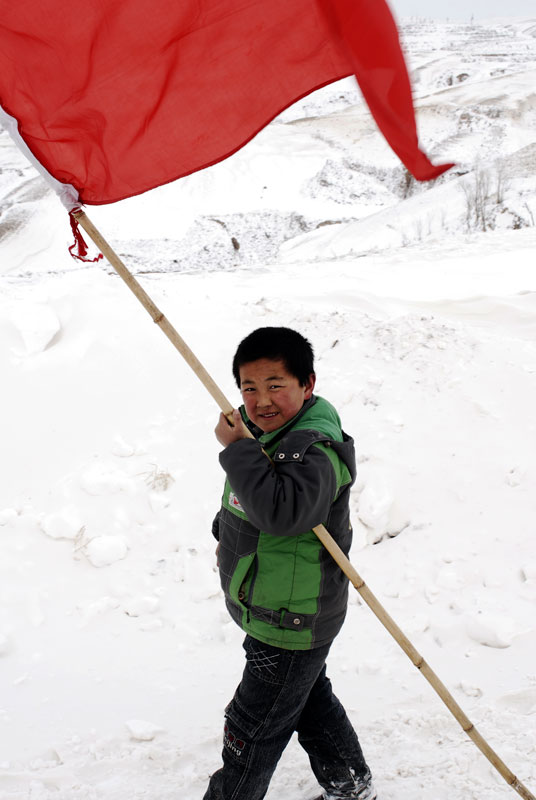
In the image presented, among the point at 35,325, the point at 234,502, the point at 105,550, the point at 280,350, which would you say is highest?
the point at 280,350

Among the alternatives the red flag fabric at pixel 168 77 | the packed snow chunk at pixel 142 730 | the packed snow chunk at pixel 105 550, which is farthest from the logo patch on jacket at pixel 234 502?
the packed snow chunk at pixel 105 550

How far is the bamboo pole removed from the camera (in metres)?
1.75

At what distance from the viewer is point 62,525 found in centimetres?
367

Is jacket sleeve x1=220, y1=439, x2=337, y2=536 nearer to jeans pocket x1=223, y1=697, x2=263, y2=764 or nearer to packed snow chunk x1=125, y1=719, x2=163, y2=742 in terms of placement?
jeans pocket x1=223, y1=697, x2=263, y2=764

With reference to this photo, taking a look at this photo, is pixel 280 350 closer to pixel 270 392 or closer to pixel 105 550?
pixel 270 392

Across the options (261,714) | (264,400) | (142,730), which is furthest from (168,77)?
(142,730)

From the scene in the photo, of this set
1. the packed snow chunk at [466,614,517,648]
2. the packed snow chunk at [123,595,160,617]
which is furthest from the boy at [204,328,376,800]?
the packed snow chunk at [123,595,160,617]

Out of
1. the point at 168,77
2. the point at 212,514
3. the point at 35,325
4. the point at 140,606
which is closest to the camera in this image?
the point at 168,77

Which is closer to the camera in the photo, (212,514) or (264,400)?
(264,400)

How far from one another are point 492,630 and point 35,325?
12.6 feet

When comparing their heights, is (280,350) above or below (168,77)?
below

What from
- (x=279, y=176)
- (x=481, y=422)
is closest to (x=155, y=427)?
(x=481, y=422)

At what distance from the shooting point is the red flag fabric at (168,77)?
6.13 feet

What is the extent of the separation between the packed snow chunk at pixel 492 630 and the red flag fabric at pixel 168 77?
200cm
